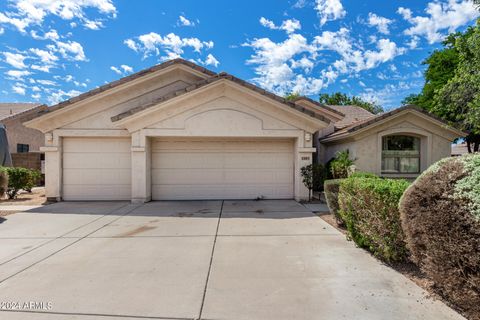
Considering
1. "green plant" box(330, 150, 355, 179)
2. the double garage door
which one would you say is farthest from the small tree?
"green plant" box(330, 150, 355, 179)

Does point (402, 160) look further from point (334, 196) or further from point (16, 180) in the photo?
point (16, 180)

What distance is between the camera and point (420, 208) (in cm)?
331

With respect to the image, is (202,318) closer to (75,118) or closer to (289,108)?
(289,108)

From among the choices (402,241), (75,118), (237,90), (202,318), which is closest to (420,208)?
(402,241)

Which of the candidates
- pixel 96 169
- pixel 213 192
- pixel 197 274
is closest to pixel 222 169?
pixel 213 192

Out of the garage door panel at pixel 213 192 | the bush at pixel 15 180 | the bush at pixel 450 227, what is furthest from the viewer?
the bush at pixel 15 180

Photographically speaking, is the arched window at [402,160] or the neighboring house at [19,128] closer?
the arched window at [402,160]

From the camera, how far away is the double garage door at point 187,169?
1031 centimetres

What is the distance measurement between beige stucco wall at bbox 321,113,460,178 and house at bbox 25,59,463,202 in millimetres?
42

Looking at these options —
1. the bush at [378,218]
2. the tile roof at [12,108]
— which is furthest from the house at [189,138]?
the tile roof at [12,108]

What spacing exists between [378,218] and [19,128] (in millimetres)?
26581

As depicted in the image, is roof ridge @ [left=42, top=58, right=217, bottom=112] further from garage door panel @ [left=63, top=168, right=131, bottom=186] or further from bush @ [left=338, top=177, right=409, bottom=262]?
bush @ [left=338, top=177, right=409, bottom=262]

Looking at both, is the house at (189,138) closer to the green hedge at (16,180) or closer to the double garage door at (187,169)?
the double garage door at (187,169)

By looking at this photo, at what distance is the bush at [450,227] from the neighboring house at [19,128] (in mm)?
24472
